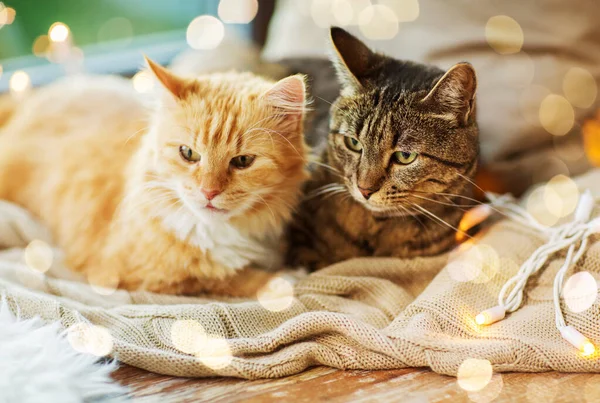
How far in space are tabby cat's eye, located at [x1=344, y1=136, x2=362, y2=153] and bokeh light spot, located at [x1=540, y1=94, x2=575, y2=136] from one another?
32.0 inches

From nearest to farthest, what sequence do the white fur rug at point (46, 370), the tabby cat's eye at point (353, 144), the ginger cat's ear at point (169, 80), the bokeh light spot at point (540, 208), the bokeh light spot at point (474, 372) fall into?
the white fur rug at point (46, 370) → the bokeh light spot at point (474, 372) → the ginger cat's ear at point (169, 80) → the tabby cat's eye at point (353, 144) → the bokeh light spot at point (540, 208)

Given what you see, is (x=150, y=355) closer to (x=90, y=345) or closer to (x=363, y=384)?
(x=90, y=345)

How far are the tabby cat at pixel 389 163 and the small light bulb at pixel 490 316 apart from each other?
281 mm

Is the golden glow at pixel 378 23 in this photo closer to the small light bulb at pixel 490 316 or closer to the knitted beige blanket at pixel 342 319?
the knitted beige blanket at pixel 342 319

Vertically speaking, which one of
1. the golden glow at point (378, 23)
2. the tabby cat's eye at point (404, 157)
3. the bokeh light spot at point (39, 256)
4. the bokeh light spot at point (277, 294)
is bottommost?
the bokeh light spot at point (277, 294)

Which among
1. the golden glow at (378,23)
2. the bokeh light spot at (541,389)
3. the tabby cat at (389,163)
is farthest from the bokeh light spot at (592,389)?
the golden glow at (378,23)

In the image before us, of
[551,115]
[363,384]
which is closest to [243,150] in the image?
[363,384]

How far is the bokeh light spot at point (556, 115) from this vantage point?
1756mm

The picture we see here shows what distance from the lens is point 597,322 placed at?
41.4 inches

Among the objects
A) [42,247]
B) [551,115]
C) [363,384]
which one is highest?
[551,115]

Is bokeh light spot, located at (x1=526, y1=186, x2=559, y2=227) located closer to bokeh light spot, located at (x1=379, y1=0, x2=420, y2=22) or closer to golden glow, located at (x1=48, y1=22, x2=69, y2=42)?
bokeh light spot, located at (x1=379, y1=0, x2=420, y2=22)

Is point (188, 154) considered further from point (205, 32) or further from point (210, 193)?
Answer: point (205, 32)

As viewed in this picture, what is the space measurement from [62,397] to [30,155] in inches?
40.7

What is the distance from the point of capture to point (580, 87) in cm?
178
